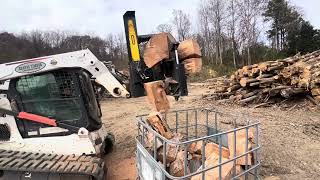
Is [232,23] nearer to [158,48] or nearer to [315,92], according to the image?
[315,92]

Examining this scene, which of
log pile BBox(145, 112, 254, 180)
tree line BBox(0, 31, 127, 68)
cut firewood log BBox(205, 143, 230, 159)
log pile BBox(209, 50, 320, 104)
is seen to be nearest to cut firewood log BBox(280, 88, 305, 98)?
log pile BBox(209, 50, 320, 104)

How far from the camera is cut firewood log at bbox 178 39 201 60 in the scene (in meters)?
4.91

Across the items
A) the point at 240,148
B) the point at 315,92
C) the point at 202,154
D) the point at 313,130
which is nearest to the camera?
the point at 202,154

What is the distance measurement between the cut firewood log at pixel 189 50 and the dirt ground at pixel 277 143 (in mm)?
1345

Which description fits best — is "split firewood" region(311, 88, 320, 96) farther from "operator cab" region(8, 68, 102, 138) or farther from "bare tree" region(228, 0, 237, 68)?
"bare tree" region(228, 0, 237, 68)

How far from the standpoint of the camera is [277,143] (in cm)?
762

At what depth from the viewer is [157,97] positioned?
5.03m

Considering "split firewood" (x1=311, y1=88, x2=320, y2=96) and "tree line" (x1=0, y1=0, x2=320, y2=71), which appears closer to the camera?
"split firewood" (x1=311, y1=88, x2=320, y2=96)

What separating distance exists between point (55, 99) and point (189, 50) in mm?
2289

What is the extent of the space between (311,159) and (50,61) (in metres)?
4.76

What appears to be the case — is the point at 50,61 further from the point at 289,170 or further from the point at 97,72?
the point at 289,170

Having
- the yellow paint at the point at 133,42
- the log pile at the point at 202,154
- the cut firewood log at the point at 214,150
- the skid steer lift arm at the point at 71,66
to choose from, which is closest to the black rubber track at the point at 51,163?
the log pile at the point at 202,154

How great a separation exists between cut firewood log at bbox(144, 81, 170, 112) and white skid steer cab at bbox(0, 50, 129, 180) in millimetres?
730

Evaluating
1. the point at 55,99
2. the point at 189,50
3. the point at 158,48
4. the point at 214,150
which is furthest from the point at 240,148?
the point at 55,99
